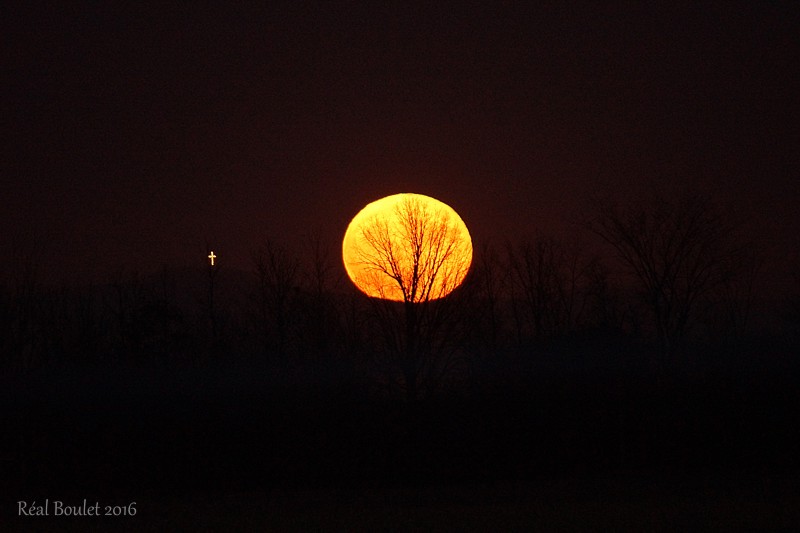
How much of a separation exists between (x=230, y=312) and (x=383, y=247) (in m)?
9.16

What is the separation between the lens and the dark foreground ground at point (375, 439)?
1089 inches

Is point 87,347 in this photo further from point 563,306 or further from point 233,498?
point 563,306

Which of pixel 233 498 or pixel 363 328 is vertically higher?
pixel 363 328

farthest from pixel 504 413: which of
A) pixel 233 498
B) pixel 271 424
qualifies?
pixel 233 498

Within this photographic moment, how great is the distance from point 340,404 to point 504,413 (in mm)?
6178

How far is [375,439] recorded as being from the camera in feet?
102

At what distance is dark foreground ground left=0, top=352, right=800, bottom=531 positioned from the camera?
90.8 feet

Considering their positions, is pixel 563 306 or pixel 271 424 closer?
pixel 271 424

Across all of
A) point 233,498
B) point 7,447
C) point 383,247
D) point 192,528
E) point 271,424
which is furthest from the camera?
point 383,247

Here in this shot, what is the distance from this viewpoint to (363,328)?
3956 cm

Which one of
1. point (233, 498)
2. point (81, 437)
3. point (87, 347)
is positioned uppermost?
point (87, 347)

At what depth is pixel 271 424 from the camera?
105ft

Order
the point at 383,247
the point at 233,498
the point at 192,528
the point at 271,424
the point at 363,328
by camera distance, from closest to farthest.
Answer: the point at 192,528
the point at 233,498
the point at 271,424
the point at 363,328
the point at 383,247

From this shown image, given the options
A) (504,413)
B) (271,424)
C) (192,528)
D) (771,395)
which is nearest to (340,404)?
(271,424)
